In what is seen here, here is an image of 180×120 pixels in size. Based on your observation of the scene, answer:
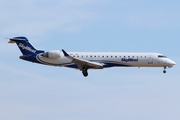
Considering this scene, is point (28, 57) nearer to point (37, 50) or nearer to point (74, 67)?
point (37, 50)

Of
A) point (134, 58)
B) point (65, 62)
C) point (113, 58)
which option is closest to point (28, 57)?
point (65, 62)

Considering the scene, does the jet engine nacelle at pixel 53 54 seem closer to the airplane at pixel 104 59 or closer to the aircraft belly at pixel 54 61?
the airplane at pixel 104 59

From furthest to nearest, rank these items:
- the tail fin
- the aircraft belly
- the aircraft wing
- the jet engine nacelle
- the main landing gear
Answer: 1. the tail fin
2. the aircraft belly
3. the jet engine nacelle
4. the main landing gear
5. the aircraft wing

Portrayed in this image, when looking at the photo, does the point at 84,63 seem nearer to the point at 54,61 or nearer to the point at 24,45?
the point at 54,61

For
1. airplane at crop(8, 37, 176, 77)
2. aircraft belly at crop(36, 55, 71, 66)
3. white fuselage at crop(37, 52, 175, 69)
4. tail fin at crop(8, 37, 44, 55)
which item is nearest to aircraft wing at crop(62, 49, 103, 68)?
airplane at crop(8, 37, 176, 77)

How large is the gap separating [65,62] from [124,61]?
685 centimetres

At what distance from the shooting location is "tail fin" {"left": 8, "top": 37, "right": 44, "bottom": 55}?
3709 cm

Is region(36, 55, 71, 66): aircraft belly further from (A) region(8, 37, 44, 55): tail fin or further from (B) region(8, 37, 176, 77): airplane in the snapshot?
(A) region(8, 37, 44, 55): tail fin

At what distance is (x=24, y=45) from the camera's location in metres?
37.3

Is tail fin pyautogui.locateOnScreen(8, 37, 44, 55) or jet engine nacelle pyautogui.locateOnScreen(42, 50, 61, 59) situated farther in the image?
tail fin pyautogui.locateOnScreen(8, 37, 44, 55)

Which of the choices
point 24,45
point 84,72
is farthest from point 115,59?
point 24,45

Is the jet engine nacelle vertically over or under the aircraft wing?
over

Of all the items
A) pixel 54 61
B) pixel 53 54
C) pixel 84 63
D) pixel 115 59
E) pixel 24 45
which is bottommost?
pixel 84 63

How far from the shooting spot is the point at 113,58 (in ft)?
117
